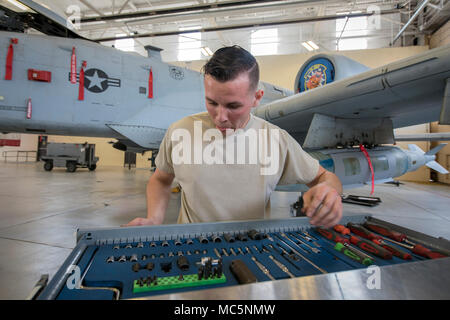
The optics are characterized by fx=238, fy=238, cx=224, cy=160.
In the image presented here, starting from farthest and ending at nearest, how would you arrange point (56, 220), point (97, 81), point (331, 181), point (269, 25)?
point (269, 25), point (97, 81), point (56, 220), point (331, 181)

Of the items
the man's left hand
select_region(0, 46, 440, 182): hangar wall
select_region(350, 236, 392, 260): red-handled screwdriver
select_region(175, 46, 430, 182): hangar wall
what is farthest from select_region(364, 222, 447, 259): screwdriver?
select_region(0, 46, 440, 182): hangar wall

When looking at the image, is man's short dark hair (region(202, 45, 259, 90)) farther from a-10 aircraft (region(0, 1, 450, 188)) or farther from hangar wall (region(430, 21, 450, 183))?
hangar wall (region(430, 21, 450, 183))

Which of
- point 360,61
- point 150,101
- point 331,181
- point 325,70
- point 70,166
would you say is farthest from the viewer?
point 360,61

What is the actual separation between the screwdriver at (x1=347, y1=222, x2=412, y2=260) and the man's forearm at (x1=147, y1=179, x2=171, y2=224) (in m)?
0.80

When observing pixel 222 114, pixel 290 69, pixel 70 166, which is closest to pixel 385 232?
pixel 222 114

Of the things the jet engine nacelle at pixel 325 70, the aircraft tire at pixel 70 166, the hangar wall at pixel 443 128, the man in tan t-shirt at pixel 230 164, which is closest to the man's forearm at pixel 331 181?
the man in tan t-shirt at pixel 230 164

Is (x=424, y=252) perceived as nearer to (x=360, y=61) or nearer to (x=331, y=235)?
(x=331, y=235)

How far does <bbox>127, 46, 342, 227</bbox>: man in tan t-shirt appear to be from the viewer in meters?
0.97

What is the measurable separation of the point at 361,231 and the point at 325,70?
3.59m

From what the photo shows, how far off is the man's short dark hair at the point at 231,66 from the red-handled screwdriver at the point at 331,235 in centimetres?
60

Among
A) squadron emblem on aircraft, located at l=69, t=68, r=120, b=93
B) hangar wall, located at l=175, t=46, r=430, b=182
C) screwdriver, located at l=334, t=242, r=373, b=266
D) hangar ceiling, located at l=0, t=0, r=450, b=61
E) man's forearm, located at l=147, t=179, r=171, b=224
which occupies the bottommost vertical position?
screwdriver, located at l=334, t=242, r=373, b=266

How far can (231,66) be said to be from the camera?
82 centimetres
